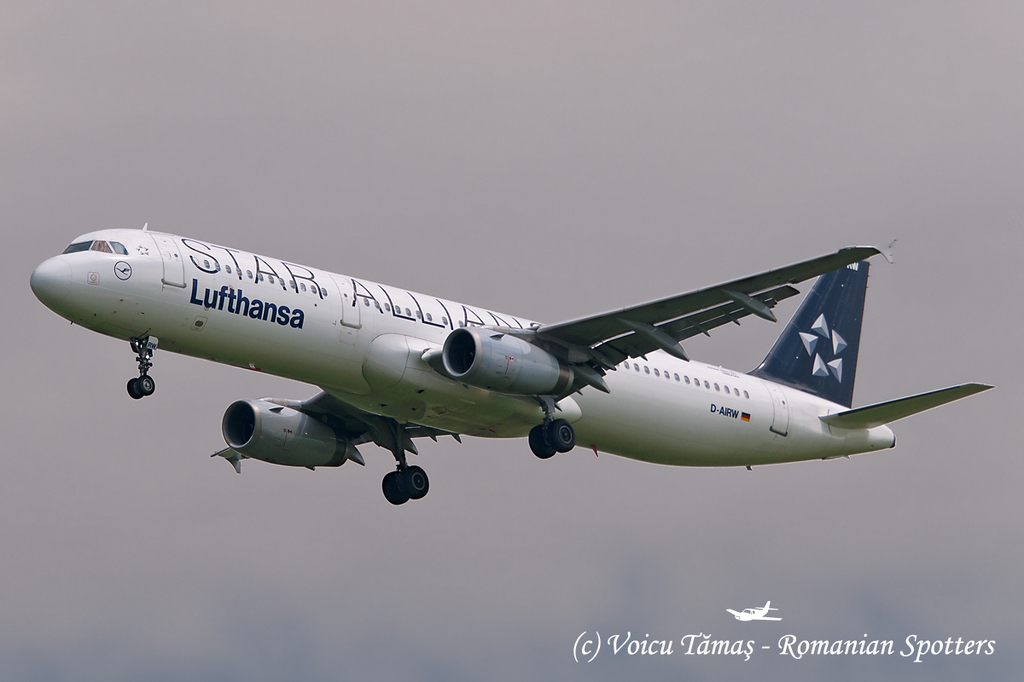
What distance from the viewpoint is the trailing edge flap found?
3681 centimetres

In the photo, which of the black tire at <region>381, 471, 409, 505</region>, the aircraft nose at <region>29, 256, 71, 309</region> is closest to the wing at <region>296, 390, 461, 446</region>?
the black tire at <region>381, 471, 409, 505</region>

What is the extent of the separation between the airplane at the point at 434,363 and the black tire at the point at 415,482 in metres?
0.06

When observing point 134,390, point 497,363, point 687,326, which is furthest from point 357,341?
point 687,326

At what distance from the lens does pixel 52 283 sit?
1242 inches

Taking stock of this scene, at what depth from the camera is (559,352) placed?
1439 inches

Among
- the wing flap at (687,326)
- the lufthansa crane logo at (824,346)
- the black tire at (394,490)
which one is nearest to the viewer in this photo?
the wing flap at (687,326)

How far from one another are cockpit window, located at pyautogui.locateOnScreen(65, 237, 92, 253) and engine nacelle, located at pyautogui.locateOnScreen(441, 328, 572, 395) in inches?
345

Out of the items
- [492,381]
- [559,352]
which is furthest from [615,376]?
[492,381]

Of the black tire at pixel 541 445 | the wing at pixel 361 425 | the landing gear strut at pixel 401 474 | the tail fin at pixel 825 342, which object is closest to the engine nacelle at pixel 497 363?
the black tire at pixel 541 445

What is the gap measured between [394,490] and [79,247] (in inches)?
508

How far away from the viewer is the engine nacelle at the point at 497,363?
3441 centimetres

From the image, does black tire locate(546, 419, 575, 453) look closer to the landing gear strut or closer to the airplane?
the airplane

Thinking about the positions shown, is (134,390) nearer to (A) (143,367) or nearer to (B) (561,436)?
(A) (143,367)

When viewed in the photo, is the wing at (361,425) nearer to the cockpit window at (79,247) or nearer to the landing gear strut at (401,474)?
the landing gear strut at (401,474)
